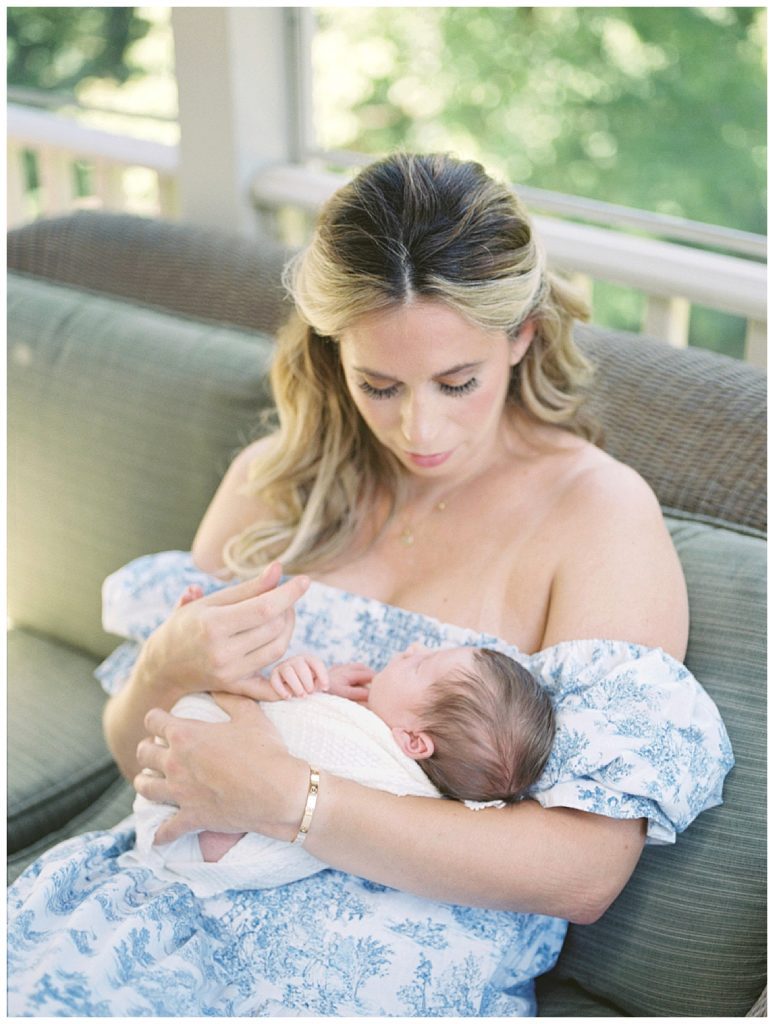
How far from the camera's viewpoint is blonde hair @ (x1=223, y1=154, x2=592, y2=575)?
4.99 ft

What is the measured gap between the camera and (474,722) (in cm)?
143

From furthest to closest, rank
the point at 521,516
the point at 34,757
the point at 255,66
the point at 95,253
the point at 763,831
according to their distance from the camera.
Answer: the point at 255,66 < the point at 95,253 < the point at 34,757 < the point at 521,516 < the point at 763,831

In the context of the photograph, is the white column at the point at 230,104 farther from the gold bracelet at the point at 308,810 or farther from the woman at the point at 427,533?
the gold bracelet at the point at 308,810

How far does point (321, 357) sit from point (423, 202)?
0.39 metres

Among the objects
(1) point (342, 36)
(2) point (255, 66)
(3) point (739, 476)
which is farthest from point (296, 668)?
(1) point (342, 36)

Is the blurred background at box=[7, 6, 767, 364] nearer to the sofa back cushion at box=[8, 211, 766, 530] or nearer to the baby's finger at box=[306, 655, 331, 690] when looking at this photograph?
the sofa back cushion at box=[8, 211, 766, 530]

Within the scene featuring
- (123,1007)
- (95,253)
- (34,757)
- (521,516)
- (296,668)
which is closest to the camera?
(123,1007)

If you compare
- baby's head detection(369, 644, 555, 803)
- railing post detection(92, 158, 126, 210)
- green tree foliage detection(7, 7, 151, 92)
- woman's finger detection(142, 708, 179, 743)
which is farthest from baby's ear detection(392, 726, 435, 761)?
green tree foliage detection(7, 7, 151, 92)

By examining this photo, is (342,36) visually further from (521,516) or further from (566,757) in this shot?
(566,757)

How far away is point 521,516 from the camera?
1.75 m

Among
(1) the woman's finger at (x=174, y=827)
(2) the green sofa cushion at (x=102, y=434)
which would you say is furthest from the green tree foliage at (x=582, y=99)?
(1) the woman's finger at (x=174, y=827)

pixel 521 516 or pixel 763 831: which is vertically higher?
pixel 521 516

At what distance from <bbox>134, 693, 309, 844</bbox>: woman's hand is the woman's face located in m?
0.44

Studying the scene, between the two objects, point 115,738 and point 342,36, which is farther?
point 342,36
